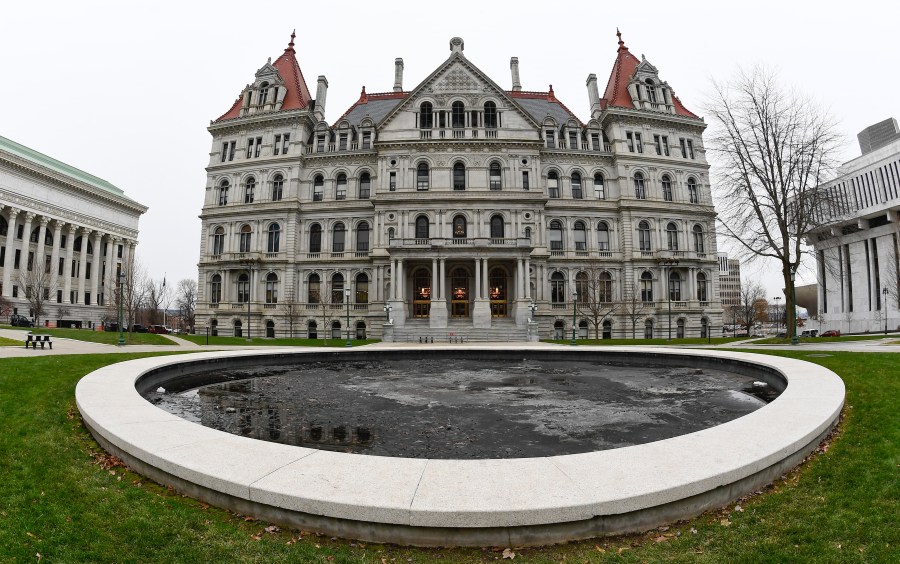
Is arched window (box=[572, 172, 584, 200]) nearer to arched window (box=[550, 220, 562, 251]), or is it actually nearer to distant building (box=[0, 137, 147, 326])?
arched window (box=[550, 220, 562, 251])

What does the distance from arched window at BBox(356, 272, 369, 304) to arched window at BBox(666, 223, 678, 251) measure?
31215 millimetres

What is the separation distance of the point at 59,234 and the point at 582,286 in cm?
7290

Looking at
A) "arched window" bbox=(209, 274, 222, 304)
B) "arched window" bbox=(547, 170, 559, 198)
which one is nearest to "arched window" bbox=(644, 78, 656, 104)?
"arched window" bbox=(547, 170, 559, 198)

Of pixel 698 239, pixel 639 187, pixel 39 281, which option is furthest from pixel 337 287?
pixel 698 239

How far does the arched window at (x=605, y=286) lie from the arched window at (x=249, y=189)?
120ft

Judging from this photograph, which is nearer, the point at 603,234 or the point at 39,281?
the point at 603,234

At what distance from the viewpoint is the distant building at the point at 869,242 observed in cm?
5844

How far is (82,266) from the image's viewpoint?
6806cm

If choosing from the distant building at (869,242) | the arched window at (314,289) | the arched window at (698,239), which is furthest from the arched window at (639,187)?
the arched window at (314,289)

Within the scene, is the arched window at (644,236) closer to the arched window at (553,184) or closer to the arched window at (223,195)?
the arched window at (553,184)

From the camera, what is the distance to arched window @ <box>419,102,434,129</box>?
44.8 meters

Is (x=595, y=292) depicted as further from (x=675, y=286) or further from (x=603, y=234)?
(x=675, y=286)

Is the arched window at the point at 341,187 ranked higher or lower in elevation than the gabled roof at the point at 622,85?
lower

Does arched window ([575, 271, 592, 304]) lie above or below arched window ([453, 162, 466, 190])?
below
